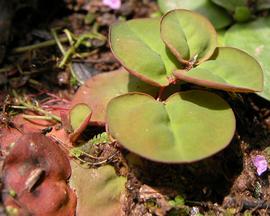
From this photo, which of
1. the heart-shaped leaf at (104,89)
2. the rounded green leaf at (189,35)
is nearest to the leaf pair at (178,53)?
the rounded green leaf at (189,35)

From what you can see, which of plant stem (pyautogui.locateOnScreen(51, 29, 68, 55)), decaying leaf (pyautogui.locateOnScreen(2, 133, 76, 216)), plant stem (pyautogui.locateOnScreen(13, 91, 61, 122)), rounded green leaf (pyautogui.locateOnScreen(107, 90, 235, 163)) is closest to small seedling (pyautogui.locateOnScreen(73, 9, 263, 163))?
rounded green leaf (pyautogui.locateOnScreen(107, 90, 235, 163))

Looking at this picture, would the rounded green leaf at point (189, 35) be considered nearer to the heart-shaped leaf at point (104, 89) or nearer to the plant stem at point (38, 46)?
the heart-shaped leaf at point (104, 89)

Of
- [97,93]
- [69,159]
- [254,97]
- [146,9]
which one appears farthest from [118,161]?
[146,9]

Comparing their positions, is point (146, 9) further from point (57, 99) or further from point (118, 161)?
point (118, 161)

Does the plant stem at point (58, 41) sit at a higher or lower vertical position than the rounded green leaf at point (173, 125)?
lower

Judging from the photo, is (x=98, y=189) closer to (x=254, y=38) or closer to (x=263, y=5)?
(x=254, y=38)

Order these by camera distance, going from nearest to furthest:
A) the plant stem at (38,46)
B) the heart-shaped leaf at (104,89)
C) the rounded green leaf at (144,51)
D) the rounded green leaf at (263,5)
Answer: the rounded green leaf at (144,51)
the heart-shaped leaf at (104,89)
the rounded green leaf at (263,5)
the plant stem at (38,46)

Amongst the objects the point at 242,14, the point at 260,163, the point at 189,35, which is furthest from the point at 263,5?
the point at 260,163

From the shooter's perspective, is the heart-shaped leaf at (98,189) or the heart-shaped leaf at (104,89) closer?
the heart-shaped leaf at (98,189)
